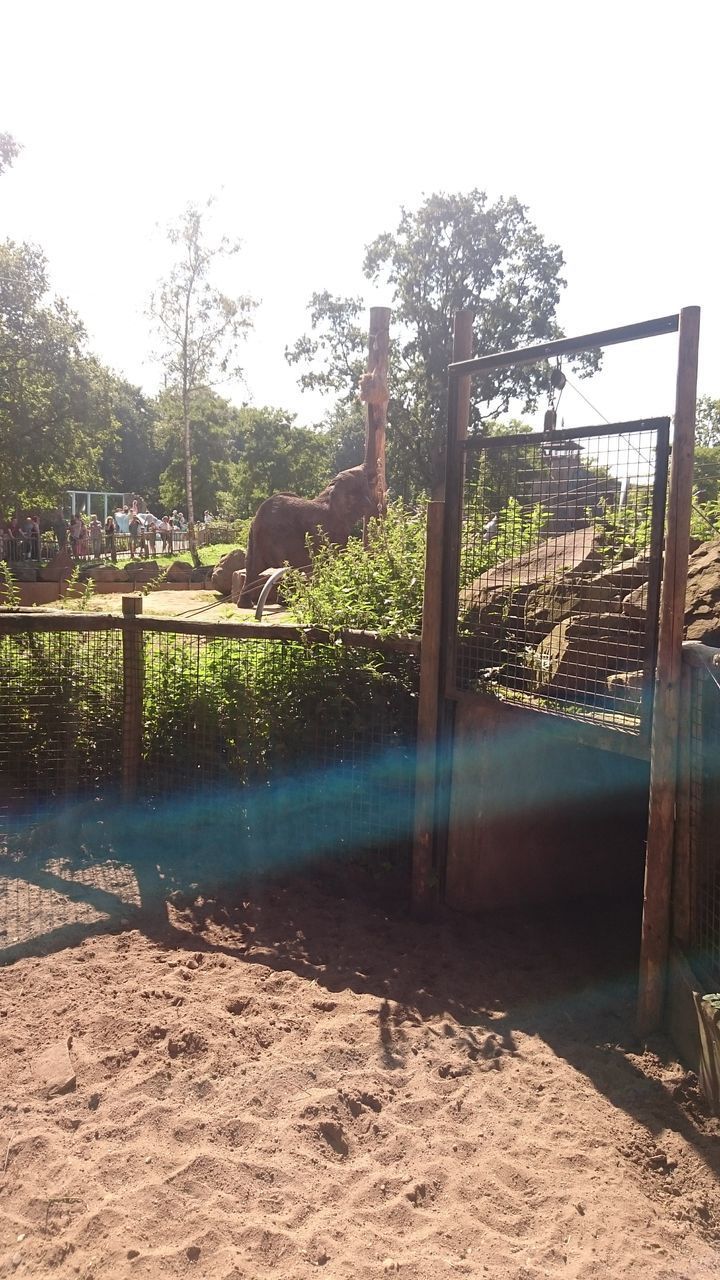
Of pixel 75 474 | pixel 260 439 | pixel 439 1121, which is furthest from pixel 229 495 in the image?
pixel 439 1121

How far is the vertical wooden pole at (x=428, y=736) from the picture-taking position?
16.2 ft

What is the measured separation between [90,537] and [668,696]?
28140 mm

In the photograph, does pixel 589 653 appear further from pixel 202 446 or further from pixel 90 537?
pixel 202 446

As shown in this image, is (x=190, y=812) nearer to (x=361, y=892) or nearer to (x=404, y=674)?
(x=361, y=892)

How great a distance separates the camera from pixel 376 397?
16.6 meters

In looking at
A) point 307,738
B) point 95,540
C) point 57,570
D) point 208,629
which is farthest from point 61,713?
point 95,540

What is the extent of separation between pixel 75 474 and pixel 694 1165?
2794 centimetres

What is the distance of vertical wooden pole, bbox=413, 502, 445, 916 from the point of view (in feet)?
16.2

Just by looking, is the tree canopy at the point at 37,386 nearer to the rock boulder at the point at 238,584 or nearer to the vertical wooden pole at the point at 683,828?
the rock boulder at the point at 238,584

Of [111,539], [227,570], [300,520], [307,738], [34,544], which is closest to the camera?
[307,738]

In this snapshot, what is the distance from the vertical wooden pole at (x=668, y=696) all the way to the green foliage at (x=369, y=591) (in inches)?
74.3

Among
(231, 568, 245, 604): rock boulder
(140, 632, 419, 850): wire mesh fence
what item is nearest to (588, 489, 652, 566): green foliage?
(140, 632, 419, 850): wire mesh fence

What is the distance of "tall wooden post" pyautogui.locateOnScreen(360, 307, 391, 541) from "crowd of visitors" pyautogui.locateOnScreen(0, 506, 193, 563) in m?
10.3

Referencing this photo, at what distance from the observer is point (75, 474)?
28172mm
